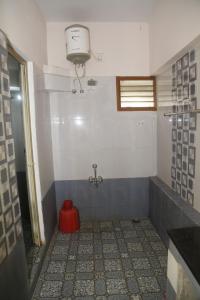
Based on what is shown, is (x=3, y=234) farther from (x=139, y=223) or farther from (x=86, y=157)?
(x=139, y=223)

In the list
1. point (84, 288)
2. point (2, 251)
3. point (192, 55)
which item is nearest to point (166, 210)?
point (84, 288)

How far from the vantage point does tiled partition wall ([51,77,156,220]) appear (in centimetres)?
256

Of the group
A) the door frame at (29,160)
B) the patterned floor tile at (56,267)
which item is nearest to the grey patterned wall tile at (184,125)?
the patterned floor tile at (56,267)

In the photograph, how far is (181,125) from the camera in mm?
1868

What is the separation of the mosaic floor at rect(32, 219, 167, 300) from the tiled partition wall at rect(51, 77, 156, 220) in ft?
1.06

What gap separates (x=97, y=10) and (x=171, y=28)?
2.80 ft

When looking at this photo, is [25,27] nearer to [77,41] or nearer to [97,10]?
[77,41]

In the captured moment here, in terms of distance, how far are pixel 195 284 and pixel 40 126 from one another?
1.78 meters

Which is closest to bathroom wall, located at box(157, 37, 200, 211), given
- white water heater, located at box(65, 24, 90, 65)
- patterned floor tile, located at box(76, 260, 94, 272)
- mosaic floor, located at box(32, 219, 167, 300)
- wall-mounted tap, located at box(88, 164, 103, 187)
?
mosaic floor, located at box(32, 219, 167, 300)

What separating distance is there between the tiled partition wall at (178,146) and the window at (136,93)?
0.48ft

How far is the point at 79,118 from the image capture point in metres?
2.57

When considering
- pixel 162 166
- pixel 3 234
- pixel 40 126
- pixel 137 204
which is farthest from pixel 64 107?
pixel 3 234

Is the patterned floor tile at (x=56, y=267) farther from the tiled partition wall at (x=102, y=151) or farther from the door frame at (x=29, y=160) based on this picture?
the tiled partition wall at (x=102, y=151)

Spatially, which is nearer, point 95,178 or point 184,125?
point 184,125
